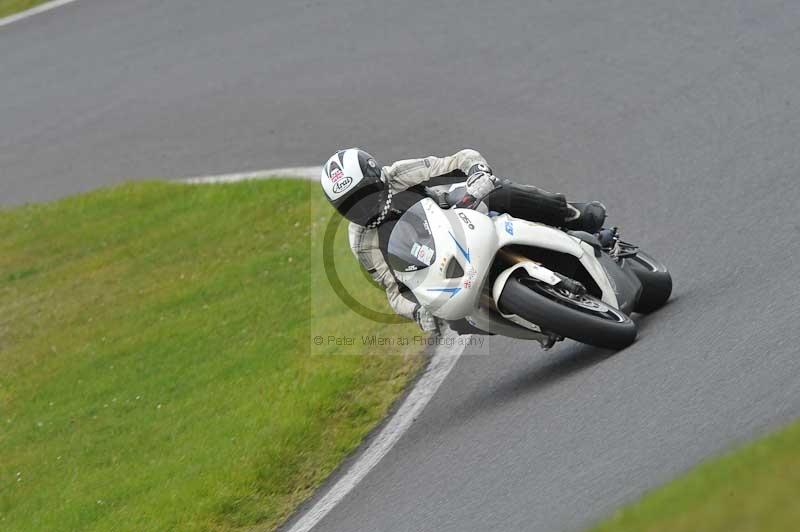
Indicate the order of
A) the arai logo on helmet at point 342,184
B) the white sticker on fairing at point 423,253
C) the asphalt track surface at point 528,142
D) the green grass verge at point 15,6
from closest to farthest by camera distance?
1. the asphalt track surface at point 528,142
2. the white sticker on fairing at point 423,253
3. the arai logo on helmet at point 342,184
4. the green grass verge at point 15,6

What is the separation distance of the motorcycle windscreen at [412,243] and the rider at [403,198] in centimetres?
22

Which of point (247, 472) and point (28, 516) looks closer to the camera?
point (247, 472)

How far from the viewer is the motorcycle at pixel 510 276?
274 inches

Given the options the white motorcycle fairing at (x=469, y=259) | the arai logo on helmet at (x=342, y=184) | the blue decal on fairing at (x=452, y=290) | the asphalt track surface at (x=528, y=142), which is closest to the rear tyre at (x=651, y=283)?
the asphalt track surface at (x=528, y=142)

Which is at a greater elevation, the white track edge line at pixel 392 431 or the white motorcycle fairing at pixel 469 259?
the white motorcycle fairing at pixel 469 259

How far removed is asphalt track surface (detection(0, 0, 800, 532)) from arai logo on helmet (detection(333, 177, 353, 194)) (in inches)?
58.2

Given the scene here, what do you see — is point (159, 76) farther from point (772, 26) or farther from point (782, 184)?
point (782, 184)

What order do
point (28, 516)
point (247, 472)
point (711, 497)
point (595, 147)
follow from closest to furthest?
point (711, 497) → point (247, 472) → point (28, 516) → point (595, 147)

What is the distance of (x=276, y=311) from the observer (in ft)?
33.6

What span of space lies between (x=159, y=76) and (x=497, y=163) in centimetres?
548

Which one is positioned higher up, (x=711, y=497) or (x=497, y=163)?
(x=711, y=497)

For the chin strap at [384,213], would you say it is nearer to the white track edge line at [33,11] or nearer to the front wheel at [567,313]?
the front wheel at [567,313]

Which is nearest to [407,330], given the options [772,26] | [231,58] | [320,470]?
[320,470]

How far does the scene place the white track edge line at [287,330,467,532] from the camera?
277 inches
